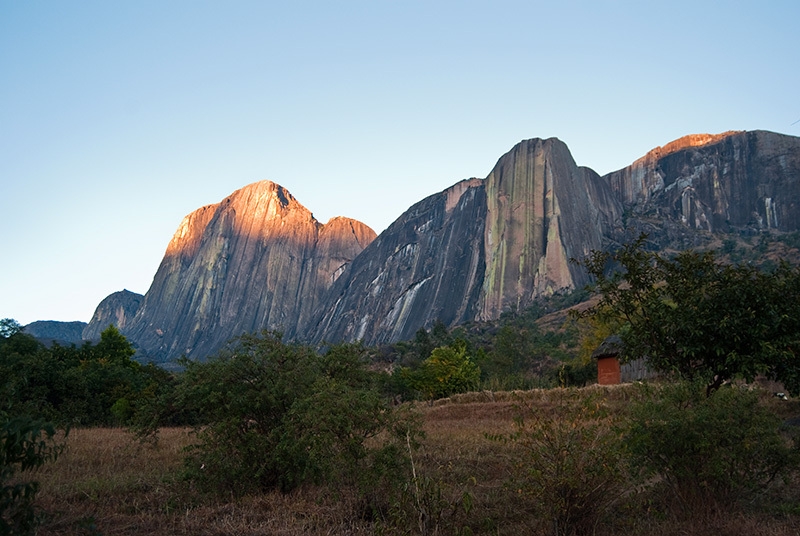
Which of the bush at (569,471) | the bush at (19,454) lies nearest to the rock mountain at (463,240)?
the bush at (569,471)

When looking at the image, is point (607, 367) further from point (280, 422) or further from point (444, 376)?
point (280, 422)

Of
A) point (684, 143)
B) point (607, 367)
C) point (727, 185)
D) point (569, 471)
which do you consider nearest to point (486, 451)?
point (569, 471)

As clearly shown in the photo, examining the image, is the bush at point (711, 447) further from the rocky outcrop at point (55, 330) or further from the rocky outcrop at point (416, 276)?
the rocky outcrop at point (55, 330)

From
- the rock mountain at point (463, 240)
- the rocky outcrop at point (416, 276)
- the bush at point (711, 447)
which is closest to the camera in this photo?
the bush at point (711, 447)


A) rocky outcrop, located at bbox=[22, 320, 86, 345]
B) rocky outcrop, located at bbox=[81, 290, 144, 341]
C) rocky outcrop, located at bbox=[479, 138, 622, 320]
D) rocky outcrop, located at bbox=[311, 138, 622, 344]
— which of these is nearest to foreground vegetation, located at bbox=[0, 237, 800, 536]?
rocky outcrop, located at bbox=[479, 138, 622, 320]

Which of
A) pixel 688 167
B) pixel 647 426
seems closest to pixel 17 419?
pixel 647 426

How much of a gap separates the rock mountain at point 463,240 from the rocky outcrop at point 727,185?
0.22 metres

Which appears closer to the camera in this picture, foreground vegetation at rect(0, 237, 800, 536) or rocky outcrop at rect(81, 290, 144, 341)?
foreground vegetation at rect(0, 237, 800, 536)

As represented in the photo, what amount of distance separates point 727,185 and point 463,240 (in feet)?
177

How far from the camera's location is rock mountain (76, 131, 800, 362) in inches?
3836

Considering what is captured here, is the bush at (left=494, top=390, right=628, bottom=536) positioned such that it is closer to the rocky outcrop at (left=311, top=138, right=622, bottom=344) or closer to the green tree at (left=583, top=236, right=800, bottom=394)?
the green tree at (left=583, top=236, right=800, bottom=394)

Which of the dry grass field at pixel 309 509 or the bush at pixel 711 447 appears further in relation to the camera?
the bush at pixel 711 447

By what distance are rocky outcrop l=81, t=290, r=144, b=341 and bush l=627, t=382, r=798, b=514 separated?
7570 inches

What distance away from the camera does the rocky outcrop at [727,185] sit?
110625mm
